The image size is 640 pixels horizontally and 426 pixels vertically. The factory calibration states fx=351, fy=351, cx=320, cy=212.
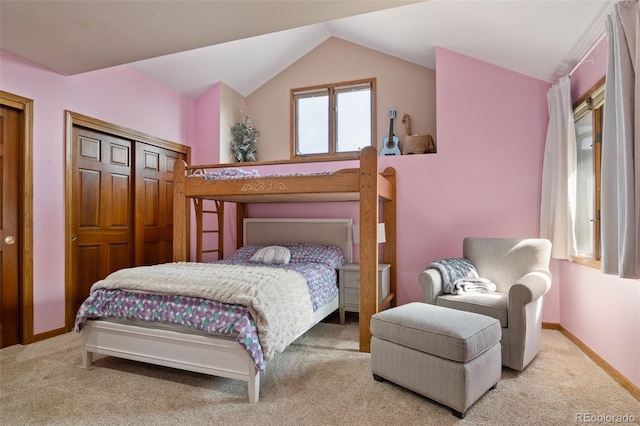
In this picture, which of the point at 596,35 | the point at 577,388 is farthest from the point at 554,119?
the point at 577,388

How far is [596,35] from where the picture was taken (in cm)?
250

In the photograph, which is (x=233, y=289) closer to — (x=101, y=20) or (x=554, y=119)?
(x=101, y=20)

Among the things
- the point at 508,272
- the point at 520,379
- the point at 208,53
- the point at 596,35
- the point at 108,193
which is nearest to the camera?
the point at 520,379

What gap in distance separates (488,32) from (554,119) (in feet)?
3.24

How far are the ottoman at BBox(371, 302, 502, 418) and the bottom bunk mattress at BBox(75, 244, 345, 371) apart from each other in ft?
1.96

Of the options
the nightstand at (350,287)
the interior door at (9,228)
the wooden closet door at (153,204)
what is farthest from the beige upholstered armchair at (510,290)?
the interior door at (9,228)

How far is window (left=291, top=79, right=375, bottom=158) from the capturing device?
4.50m

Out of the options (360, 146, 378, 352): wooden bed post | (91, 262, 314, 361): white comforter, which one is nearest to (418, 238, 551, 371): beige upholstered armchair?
(360, 146, 378, 352): wooden bed post

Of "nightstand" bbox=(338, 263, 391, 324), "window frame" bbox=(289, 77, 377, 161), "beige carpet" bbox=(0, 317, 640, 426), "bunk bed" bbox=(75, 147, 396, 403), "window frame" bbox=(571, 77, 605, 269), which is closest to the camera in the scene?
"beige carpet" bbox=(0, 317, 640, 426)

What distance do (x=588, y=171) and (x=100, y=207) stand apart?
181 inches

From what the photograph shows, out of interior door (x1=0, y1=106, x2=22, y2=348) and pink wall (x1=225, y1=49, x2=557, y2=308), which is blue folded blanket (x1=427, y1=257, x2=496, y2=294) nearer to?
pink wall (x1=225, y1=49, x2=557, y2=308)

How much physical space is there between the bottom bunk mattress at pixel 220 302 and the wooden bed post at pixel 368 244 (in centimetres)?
42

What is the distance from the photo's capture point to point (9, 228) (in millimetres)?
2906

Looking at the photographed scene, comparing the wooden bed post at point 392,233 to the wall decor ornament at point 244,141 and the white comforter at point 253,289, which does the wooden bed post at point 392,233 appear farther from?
the wall decor ornament at point 244,141
